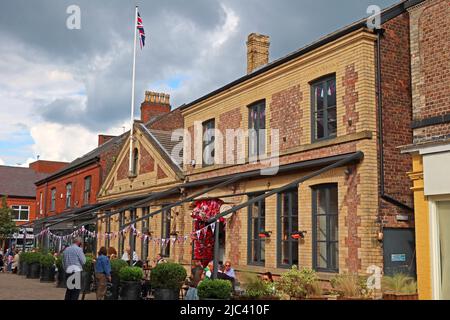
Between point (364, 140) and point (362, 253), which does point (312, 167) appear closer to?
point (364, 140)

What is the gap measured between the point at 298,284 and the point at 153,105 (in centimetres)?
2314

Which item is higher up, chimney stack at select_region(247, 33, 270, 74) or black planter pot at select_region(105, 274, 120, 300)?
chimney stack at select_region(247, 33, 270, 74)

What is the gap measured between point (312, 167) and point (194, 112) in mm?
7857

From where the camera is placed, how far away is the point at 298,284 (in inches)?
448

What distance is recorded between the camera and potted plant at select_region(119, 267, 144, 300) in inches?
511

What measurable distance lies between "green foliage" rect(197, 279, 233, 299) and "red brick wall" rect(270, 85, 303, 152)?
5.63 m

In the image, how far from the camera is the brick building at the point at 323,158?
12.3m

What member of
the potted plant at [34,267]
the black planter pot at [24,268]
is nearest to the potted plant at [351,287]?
the potted plant at [34,267]

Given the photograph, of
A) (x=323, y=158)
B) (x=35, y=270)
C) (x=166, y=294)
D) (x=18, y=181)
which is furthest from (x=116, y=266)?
(x=18, y=181)

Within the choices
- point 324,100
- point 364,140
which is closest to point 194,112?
point 324,100

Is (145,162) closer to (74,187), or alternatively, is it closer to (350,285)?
(74,187)

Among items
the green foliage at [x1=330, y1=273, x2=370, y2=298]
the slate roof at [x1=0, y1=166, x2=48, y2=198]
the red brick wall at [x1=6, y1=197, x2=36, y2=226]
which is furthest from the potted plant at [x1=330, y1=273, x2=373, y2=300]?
the slate roof at [x1=0, y1=166, x2=48, y2=198]

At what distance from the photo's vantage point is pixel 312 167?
1369 centimetres

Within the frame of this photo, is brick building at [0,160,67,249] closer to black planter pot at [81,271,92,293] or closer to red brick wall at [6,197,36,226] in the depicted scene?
red brick wall at [6,197,36,226]
